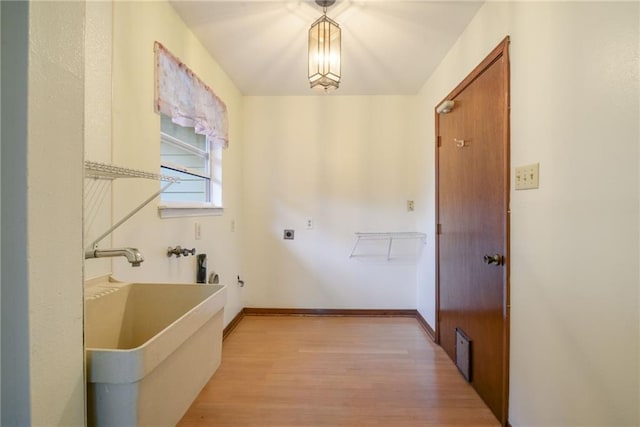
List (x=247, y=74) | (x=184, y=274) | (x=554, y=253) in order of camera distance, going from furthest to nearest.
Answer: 1. (x=247, y=74)
2. (x=184, y=274)
3. (x=554, y=253)

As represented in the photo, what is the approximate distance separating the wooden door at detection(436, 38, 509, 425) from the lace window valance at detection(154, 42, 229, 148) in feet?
5.89

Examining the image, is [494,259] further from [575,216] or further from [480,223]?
[575,216]

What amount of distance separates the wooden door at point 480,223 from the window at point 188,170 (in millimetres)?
1844

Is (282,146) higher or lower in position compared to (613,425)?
higher

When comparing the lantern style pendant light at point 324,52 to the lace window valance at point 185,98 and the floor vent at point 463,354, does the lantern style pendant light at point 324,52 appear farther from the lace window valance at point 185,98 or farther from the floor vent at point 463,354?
the floor vent at point 463,354

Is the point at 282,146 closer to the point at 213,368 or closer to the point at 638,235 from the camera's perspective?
the point at 213,368

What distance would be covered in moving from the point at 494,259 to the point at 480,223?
26 cm

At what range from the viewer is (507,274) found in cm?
151

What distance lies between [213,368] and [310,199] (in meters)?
2.16

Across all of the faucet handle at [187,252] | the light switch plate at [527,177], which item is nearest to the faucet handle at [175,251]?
the faucet handle at [187,252]

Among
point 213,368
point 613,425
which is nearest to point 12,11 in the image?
point 213,368

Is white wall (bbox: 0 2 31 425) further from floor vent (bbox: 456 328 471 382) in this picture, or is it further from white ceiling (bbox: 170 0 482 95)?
floor vent (bbox: 456 328 471 382)

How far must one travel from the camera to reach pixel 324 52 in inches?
65.7

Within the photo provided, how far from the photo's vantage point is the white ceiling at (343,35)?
1.78 m
